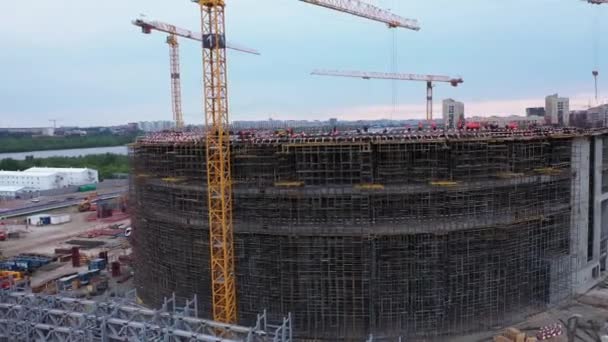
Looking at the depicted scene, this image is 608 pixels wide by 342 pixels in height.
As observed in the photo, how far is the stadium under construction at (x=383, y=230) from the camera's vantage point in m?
24.7

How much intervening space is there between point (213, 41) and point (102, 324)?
44.2ft

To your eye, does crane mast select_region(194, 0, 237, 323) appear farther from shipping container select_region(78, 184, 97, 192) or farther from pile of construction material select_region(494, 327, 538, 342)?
shipping container select_region(78, 184, 97, 192)

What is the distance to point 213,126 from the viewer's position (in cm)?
2534

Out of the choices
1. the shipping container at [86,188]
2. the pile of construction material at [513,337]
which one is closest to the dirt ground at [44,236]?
the shipping container at [86,188]

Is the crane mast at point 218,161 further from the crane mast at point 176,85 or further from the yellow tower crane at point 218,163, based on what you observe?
the crane mast at point 176,85

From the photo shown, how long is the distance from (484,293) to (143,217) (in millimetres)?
18902

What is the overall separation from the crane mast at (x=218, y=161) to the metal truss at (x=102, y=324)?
17.3ft

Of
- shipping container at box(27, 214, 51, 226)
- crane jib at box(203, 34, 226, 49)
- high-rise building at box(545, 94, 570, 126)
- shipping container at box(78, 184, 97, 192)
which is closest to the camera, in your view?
crane jib at box(203, 34, 226, 49)

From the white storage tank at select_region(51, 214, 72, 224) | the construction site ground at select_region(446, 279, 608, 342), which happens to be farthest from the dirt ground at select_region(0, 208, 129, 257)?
the construction site ground at select_region(446, 279, 608, 342)

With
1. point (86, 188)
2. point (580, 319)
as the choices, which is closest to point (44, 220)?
point (86, 188)

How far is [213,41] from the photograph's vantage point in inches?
997

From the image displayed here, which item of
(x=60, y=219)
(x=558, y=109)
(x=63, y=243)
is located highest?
(x=558, y=109)

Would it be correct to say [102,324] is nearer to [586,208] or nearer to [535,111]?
[586,208]

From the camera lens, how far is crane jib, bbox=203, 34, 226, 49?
25297 millimetres
